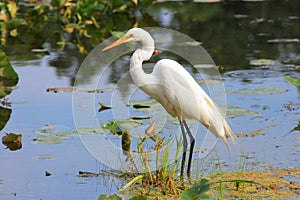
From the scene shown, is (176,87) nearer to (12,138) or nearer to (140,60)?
Answer: (140,60)

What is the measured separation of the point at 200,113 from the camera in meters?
4.50

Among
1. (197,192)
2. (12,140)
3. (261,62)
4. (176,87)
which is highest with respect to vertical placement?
(176,87)

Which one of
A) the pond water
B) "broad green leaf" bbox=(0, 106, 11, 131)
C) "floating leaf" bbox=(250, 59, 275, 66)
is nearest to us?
the pond water

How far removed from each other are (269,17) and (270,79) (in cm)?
365

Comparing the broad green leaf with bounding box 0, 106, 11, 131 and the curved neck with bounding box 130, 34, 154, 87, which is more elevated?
the curved neck with bounding box 130, 34, 154, 87

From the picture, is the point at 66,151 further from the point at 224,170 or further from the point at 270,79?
the point at 270,79

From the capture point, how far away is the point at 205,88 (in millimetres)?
6660

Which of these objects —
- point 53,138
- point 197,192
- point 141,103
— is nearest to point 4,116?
point 53,138

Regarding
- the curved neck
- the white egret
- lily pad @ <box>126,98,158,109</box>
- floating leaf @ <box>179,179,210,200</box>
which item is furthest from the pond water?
floating leaf @ <box>179,179,210,200</box>

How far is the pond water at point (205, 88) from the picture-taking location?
4.57 meters

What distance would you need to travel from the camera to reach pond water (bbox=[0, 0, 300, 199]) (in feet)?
15.0

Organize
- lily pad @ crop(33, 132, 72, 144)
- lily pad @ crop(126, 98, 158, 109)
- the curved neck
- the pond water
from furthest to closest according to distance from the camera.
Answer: lily pad @ crop(126, 98, 158, 109) < lily pad @ crop(33, 132, 72, 144) < the pond water < the curved neck

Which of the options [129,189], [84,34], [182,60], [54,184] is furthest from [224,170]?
[84,34]

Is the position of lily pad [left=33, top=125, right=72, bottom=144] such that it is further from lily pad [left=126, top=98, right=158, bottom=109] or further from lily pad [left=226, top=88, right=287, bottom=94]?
lily pad [left=226, top=88, right=287, bottom=94]
